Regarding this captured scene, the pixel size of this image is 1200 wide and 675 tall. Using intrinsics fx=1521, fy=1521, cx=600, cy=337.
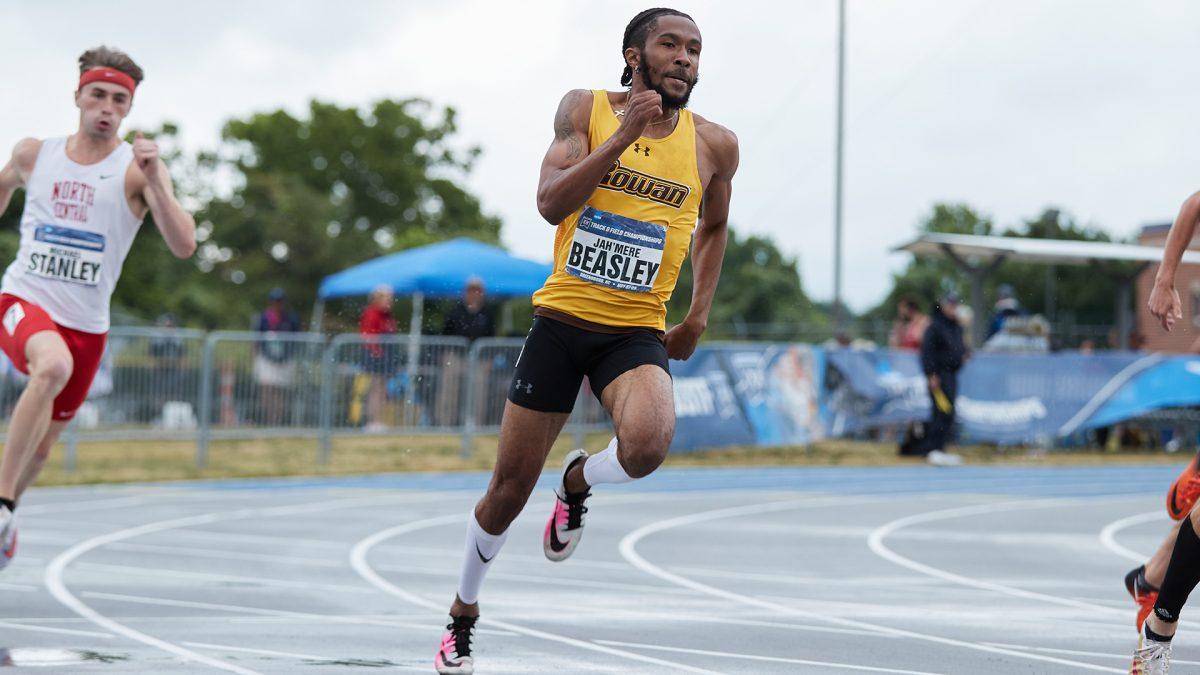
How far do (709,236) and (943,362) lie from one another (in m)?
13.2

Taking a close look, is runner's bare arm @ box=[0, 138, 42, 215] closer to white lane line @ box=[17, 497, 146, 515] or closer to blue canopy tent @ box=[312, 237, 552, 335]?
white lane line @ box=[17, 497, 146, 515]

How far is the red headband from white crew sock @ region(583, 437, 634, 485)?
3.04 m

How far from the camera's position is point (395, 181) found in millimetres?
67250

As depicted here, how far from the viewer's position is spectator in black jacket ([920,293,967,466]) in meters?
18.1

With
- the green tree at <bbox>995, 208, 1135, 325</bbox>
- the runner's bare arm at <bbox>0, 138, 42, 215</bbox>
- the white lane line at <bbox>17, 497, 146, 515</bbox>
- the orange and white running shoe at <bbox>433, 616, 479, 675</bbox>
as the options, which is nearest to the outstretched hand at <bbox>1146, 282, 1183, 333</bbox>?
the orange and white running shoe at <bbox>433, 616, 479, 675</bbox>

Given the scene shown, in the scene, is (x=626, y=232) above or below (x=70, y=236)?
below

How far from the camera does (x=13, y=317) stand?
22.3 feet

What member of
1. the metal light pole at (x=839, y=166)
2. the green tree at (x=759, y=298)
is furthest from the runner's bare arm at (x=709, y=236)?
the green tree at (x=759, y=298)

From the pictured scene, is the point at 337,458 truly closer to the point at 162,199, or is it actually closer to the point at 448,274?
the point at 448,274

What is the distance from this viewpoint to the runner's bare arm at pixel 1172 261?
5.14 metres

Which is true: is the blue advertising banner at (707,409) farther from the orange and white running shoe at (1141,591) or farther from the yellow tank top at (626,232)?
the yellow tank top at (626,232)

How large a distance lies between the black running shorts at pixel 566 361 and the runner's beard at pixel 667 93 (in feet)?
2.51

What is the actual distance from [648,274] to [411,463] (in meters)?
12.0

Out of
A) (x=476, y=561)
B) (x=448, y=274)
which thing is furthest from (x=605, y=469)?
(x=448, y=274)
